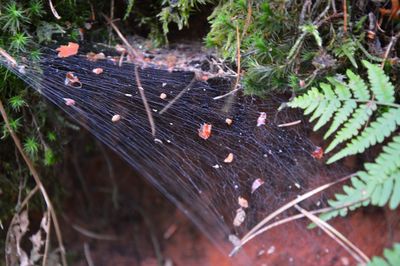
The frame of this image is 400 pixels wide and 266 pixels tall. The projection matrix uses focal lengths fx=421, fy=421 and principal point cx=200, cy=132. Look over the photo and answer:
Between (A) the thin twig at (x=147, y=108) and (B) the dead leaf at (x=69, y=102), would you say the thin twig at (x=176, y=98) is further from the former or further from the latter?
(B) the dead leaf at (x=69, y=102)

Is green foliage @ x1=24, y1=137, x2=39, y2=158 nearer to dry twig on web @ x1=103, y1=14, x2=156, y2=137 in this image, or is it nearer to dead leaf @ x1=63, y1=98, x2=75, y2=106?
dead leaf @ x1=63, y1=98, x2=75, y2=106

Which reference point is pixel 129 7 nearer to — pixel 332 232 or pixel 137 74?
pixel 137 74

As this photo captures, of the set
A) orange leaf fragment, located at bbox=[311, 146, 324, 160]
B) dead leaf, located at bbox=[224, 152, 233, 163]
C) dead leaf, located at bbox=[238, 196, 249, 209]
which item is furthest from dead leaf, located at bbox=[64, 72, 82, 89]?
orange leaf fragment, located at bbox=[311, 146, 324, 160]

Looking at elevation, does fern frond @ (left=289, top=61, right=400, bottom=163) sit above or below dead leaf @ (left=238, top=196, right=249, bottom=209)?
above

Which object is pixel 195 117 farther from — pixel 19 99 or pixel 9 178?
pixel 9 178

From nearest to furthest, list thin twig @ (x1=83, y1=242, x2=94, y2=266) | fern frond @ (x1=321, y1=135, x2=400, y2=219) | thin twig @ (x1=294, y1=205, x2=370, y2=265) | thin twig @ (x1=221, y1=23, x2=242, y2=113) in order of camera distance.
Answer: fern frond @ (x1=321, y1=135, x2=400, y2=219)
thin twig @ (x1=294, y1=205, x2=370, y2=265)
thin twig @ (x1=221, y1=23, x2=242, y2=113)
thin twig @ (x1=83, y1=242, x2=94, y2=266)

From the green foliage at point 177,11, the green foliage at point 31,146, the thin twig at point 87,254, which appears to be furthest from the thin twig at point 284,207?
the thin twig at point 87,254

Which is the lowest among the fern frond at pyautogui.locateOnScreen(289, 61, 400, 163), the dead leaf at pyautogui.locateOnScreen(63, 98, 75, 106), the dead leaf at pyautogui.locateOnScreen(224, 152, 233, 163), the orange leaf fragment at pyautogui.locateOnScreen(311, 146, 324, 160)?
the dead leaf at pyautogui.locateOnScreen(224, 152, 233, 163)
